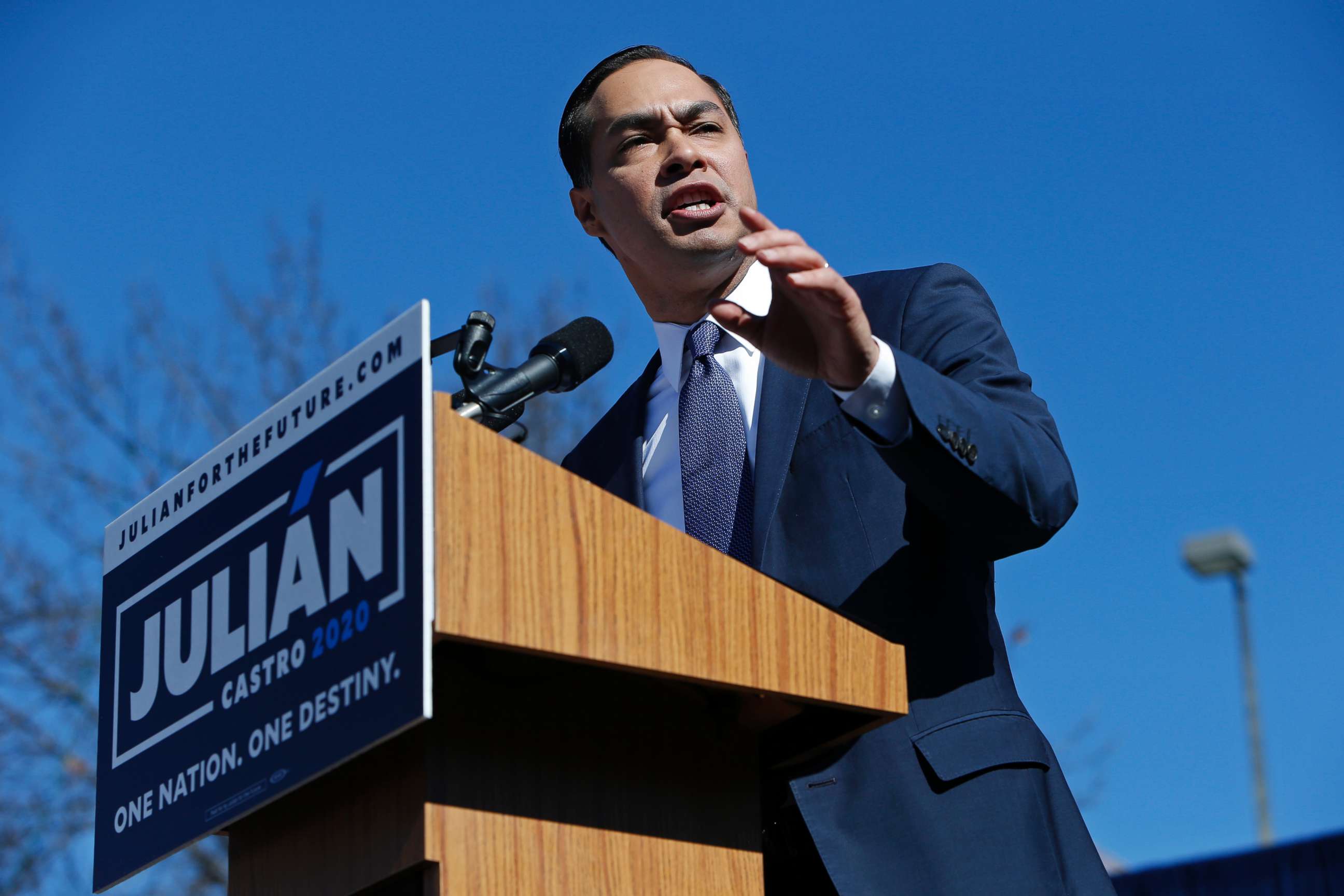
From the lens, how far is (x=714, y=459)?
8.00 feet

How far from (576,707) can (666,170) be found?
1.35 metres

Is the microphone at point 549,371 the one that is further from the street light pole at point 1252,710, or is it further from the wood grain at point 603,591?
the street light pole at point 1252,710

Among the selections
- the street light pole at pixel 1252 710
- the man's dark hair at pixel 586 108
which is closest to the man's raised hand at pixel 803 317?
the man's dark hair at pixel 586 108

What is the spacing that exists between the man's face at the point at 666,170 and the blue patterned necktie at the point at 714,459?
24cm

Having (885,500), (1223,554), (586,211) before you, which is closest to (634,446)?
(885,500)

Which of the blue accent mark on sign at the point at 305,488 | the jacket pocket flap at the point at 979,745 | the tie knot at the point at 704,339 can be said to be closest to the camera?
the blue accent mark on sign at the point at 305,488

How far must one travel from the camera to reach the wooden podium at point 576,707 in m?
1.63

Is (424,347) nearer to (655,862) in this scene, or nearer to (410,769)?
(410,769)

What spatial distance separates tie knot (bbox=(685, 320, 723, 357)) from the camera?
106 inches

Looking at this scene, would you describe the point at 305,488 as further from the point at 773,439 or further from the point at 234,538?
the point at 773,439

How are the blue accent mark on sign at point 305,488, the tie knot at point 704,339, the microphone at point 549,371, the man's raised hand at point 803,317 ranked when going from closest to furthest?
the blue accent mark on sign at point 305,488, the man's raised hand at point 803,317, the microphone at point 549,371, the tie knot at point 704,339

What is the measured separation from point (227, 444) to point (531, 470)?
46cm

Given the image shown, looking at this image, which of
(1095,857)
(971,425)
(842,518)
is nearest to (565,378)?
(842,518)

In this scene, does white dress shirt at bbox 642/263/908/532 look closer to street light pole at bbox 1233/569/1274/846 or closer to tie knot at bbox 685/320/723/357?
tie knot at bbox 685/320/723/357
